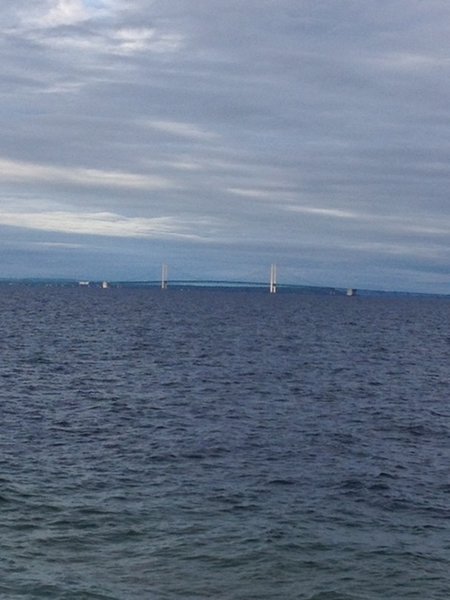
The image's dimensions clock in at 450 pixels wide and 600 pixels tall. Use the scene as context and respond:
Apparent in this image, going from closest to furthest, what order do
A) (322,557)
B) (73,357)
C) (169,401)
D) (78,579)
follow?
(78,579), (322,557), (169,401), (73,357)

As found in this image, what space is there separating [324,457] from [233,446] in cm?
356

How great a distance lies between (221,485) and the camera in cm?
2722

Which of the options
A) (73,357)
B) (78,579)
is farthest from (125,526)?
(73,357)

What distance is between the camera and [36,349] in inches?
2894

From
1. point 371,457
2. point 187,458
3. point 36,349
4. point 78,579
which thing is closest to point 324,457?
point 371,457

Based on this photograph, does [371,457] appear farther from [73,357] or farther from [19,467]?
[73,357]

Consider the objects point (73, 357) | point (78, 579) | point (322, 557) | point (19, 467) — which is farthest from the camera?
point (73, 357)

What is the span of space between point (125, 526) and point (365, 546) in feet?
20.1

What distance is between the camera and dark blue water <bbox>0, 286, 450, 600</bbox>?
1975cm

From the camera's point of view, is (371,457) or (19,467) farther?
(371,457)

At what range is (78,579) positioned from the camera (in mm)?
19125

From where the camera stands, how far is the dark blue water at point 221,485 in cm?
1975

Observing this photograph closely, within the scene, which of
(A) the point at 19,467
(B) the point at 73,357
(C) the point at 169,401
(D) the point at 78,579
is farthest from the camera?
(B) the point at 73,357

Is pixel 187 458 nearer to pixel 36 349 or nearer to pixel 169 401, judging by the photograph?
pixel 169 401
